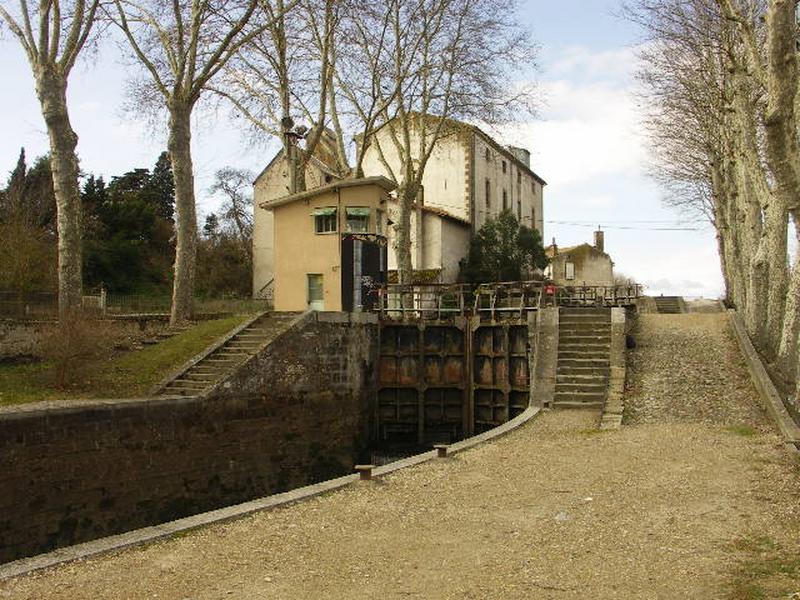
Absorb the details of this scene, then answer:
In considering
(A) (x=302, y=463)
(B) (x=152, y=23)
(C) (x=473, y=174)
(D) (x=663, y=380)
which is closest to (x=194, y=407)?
(A) (x=302, y=463)

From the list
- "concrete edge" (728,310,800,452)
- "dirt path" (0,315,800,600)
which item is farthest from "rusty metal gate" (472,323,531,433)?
"dirt path" (0,315,800,600)

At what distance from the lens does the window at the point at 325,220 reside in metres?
21.9

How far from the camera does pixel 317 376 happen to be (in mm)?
18078

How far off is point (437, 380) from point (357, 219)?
212 inches

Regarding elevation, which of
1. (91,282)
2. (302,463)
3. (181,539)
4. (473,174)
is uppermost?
(473,174)

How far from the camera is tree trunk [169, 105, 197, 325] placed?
2186 centimetres

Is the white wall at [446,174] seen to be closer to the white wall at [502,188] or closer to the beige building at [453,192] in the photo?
the beige building at [453,192]

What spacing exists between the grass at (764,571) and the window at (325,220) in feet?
53.9

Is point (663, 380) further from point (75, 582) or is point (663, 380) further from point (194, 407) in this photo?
point (75, 582)

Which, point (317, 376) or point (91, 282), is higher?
point (91, 282)

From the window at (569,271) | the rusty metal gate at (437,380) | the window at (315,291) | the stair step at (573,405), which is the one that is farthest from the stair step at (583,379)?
the window at (569,271)

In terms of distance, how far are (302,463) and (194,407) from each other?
3.54 meters

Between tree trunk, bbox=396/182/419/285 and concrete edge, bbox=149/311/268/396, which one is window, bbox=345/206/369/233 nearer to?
tree trunk, bbox=396/182/419/285

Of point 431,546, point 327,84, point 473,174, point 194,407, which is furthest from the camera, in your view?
point 473,174
